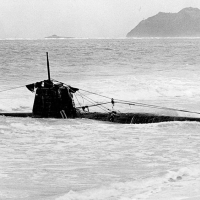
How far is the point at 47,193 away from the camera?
591 cm

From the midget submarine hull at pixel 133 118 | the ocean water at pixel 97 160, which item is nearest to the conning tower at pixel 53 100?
the midget submarine hull at pixel 133 118

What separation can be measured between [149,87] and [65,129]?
1700 cm

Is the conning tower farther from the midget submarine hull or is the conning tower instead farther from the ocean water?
the ocean water

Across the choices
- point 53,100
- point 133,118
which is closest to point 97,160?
point 133,118

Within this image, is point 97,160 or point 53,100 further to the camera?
point 53,100

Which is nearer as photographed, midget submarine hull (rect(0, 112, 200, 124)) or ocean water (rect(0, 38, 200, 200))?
ocean water (rect(0, 38, 200, 200))

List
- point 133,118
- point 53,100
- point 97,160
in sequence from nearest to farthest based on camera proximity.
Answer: point 97,160 < point 133,118 < point 53,100

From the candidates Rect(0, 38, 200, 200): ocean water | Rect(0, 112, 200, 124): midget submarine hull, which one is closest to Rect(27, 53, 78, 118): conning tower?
Rect(0, 112, 200, 124): midget submarine hull

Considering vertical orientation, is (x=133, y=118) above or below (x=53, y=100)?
below

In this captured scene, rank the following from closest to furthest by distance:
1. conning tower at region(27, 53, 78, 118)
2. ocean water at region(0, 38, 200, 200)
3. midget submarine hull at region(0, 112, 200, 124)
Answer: ocean water at region(0, 38, 200, 200) → midget submarine hull at region(0, 112, 200, 124) → conning tower at region(27, 53, 78, 118)

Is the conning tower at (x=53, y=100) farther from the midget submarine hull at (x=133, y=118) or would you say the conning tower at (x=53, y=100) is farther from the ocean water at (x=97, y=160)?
the ocean water at (x=97, y=160)

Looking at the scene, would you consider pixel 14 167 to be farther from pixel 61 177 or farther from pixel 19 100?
pixel 19 100

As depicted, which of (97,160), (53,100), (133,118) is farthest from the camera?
(53,100)

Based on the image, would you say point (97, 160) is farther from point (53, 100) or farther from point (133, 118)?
point (53, 100)
